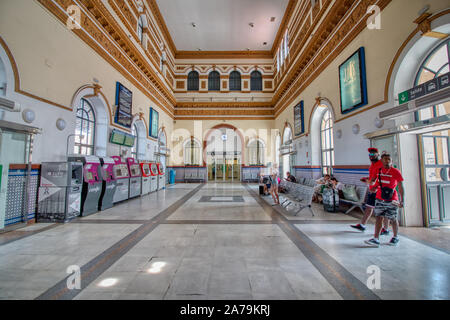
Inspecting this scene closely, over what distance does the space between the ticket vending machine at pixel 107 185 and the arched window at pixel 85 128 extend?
1.25 meters

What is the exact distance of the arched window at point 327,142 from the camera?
8070 millimetres

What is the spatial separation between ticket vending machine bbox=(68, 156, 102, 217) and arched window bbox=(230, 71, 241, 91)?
13.3 meters

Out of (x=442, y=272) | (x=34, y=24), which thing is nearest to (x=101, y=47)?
(x=34, y=24)

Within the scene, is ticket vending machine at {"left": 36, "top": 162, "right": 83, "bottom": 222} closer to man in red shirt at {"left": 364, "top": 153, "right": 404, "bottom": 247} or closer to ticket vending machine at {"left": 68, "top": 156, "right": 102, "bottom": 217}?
ticket vending machine at {"left": 68, "top": 156, "right": 102, "bottom": 217}

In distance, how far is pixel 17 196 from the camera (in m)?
4.22

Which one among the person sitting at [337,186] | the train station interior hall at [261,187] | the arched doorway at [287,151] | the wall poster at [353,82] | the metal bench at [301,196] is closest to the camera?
the train station interior hall at [261,187]

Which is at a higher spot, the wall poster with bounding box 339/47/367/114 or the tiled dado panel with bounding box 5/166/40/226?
the wall poster with bounding box 339/47/367/114

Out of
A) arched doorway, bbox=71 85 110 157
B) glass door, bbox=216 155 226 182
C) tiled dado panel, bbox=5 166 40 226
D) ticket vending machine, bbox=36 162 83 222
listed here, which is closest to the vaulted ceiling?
arched doorway, bbox=71 85 110 157

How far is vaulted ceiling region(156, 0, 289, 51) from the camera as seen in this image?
11.3 m

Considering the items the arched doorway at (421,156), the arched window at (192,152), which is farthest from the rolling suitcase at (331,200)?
the arched window at (192,152)

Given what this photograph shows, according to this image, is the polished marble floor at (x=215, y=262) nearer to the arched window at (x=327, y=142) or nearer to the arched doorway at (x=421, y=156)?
the arched doorway at (x=421, y=156)

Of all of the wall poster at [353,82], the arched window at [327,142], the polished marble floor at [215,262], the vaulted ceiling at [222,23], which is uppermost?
the vaulted ceiling at [222,23]

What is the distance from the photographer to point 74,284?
7.08 feet

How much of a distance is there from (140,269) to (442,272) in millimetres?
3839
